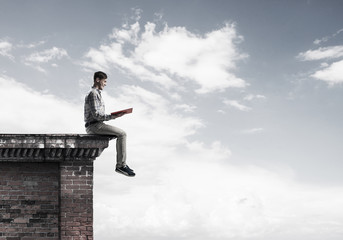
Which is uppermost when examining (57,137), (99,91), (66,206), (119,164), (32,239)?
(99,91)

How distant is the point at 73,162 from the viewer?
362 inches

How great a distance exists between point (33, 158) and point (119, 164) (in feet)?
5.89

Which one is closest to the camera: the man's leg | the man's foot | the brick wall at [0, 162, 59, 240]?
the brick wall at [0, 162, 59, 240]

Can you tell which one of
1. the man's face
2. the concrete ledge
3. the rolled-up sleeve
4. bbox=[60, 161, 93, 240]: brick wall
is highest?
the man's face

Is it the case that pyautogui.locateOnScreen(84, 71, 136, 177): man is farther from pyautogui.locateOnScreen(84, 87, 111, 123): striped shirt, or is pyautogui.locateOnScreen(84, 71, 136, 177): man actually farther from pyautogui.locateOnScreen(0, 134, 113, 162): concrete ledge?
pyautogui.locateOnScreen(0, 134, 113, 162): concrete ledge

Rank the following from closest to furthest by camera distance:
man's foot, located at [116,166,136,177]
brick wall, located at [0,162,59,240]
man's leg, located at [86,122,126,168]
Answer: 1. brick wall, located at [0,162,59,240]
2. man's foot, located at [116,166,136,177]
3. man's leg, located at [86,122,126,168]

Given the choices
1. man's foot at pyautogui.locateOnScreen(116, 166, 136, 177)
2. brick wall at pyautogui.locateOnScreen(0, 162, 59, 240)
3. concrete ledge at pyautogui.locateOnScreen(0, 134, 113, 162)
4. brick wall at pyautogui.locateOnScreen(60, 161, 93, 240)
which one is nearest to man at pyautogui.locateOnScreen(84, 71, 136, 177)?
man's foot at pyautogui.locateOnScreen(116, 166, 136, 177)

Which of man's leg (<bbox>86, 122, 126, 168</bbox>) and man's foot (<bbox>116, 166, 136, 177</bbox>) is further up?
man's leg (<bbox>86, 122, 126, 168</bbox>)

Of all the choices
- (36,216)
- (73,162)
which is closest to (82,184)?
(73,162)

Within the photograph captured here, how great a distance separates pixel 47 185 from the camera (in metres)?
9.07

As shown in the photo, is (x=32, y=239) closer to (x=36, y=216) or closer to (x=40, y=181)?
(x=36, y=216)

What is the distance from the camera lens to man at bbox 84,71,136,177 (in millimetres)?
8773

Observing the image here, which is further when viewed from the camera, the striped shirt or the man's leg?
the man's leg

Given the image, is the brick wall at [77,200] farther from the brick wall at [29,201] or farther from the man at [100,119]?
the man at [100,119]
